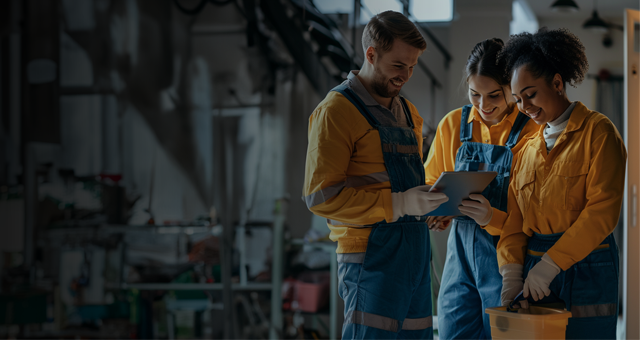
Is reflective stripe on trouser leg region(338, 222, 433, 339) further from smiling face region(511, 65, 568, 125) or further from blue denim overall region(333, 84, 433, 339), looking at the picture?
smiling face region(511, 65, 568, 125)

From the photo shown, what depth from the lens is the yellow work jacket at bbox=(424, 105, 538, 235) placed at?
1.72 m

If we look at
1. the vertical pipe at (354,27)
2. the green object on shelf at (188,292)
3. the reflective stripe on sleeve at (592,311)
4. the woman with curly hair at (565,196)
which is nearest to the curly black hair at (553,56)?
the woman with curly hair at (565,196)

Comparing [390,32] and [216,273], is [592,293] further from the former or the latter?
[216,273]

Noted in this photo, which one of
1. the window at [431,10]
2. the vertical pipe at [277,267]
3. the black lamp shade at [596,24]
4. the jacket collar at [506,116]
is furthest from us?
the black lamp shade at [596,24]

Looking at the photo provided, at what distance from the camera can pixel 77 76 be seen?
11.1 ft

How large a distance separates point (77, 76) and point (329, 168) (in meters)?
2.62

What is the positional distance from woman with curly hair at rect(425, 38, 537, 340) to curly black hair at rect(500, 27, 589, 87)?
0.61ft

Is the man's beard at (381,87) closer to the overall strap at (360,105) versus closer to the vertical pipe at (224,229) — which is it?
the overall strap at (360,105)

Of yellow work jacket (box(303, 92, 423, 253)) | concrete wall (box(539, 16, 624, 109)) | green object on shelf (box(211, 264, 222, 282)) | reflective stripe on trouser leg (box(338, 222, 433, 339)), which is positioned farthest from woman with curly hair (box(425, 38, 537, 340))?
concrete wall (box(539, 16, 624, 109))

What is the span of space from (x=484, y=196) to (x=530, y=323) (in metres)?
0.50

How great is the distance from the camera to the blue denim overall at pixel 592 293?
144cm

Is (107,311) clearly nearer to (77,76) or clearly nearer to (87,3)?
(77,76)

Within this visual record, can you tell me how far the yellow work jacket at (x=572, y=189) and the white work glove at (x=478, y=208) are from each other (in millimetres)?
78

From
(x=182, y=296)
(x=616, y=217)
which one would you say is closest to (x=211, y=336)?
(x=182, y=296)
